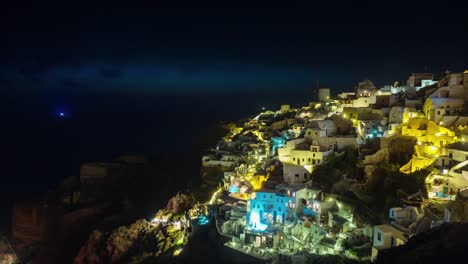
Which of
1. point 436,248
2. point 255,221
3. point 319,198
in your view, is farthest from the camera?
point 255,221

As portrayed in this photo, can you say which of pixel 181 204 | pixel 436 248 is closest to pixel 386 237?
pixel 436 248

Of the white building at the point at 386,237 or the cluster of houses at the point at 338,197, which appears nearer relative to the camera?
the white building at the point at 386,237

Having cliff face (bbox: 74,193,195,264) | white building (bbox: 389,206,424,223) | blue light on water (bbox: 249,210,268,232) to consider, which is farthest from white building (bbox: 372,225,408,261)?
cliff face (bbox: 74,193,195,264)

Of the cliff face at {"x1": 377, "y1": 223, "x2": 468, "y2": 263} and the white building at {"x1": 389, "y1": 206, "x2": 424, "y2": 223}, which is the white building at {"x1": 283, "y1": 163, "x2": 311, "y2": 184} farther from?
the cliff face at {"x1": 377, "y1": 223, "x2": 468, "y2": 263}

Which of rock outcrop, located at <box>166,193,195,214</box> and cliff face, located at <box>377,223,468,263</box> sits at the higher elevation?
cliff face, located at <box>377,223,468,263</box>

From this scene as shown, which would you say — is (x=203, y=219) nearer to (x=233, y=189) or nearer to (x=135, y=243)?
(x=233, y=189)

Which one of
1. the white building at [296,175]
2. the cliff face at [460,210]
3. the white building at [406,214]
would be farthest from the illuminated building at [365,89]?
the cliff face at [460,210]

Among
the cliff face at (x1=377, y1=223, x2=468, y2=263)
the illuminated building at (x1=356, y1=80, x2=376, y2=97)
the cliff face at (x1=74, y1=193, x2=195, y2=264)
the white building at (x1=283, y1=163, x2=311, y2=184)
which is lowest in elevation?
the cliff face at (x1=74, y1=193, x2=195, y2=264)

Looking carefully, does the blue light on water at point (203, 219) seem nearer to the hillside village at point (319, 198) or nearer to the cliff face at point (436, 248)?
the hillside village at point (319, 198)
